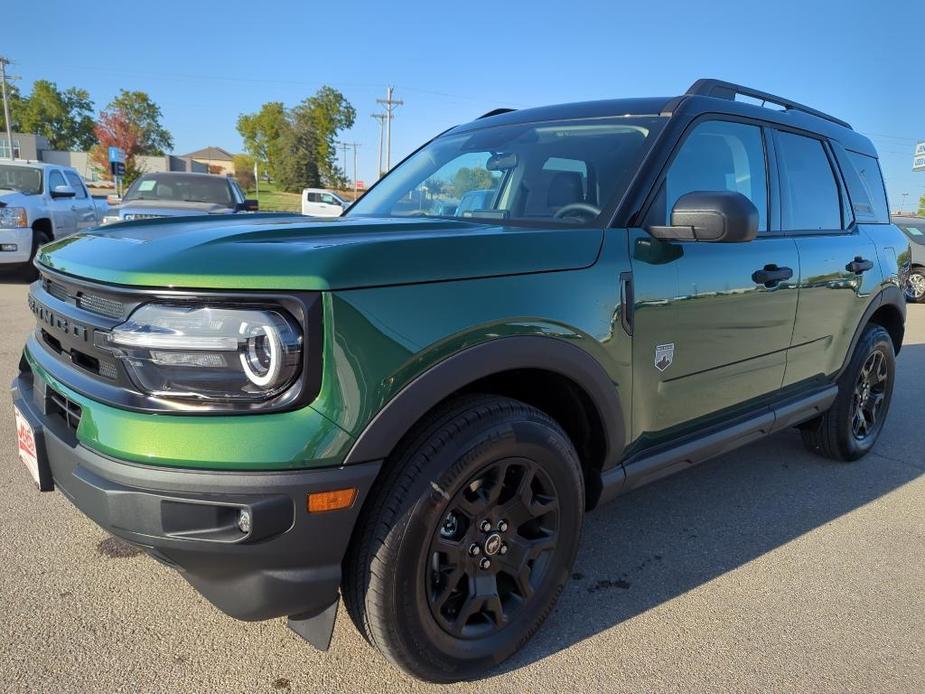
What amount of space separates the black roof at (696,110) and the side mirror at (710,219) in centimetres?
52

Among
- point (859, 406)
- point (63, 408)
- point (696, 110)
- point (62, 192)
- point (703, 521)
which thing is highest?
point (696, 110)

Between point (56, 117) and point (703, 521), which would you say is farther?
point (56, 117)

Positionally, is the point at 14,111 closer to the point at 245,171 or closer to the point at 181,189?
the point at 245,171

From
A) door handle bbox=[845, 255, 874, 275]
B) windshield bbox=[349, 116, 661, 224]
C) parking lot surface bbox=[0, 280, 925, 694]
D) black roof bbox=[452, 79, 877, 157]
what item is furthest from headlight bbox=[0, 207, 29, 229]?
door handle bbox=[845, 255, 874, 275]

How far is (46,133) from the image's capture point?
78.1 m

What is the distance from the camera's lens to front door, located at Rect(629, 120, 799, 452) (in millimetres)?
2416

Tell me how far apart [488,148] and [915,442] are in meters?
3.79

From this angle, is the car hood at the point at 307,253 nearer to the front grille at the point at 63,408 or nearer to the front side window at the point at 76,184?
the front grille at the point at 63,408

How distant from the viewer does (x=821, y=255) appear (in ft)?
11.1

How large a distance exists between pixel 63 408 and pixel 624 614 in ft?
6.55

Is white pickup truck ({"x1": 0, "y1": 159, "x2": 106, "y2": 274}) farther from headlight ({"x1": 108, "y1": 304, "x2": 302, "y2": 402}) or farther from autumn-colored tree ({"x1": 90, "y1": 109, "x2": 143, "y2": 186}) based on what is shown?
autumn-colored tree ({"x1": 90, "y1": 109, "x2": 143, "y2": 186})

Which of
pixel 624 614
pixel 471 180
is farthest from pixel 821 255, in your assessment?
pixel 624 614

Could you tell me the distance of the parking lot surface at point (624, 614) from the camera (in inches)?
82.6

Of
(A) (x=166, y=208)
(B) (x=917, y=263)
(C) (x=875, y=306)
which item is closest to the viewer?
(C) (x=875, y=306)
